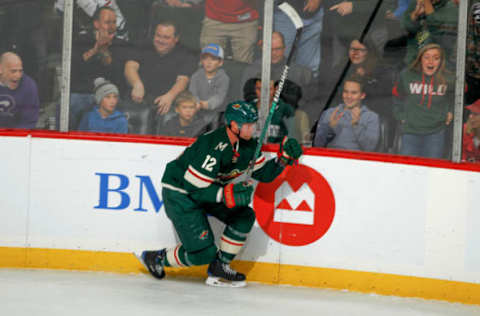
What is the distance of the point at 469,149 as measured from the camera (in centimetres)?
386

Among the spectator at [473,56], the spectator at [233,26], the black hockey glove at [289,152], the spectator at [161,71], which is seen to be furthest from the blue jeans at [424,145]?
the spectator at [161,71]

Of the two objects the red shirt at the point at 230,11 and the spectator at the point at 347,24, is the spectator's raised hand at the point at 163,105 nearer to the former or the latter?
the red shirt at the point at 230,11

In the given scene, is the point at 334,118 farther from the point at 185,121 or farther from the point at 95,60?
the point at 95,60

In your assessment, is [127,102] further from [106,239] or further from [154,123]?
[106,239]

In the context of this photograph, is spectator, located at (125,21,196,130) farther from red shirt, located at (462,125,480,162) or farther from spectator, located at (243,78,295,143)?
red shirt, located at (462,125,480,162)

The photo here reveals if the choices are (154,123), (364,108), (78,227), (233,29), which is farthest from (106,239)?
(364,108)

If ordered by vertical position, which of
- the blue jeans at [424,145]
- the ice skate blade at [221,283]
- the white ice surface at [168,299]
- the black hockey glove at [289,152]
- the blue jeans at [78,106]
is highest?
the blue jeans at [78,106]

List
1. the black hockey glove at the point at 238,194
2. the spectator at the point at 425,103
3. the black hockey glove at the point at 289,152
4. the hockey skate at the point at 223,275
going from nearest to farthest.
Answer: the black hockey glove at the point at 238,194
the black hockey glove at the point at 289,152
the hockey skate at the point at 223,275
the spectator at the point at 425,103

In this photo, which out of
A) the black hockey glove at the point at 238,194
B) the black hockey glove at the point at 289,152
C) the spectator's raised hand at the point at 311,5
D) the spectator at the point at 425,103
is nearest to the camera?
the black hockey glove at the point at 238,194

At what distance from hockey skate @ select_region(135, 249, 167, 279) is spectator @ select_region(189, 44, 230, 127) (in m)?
0.86

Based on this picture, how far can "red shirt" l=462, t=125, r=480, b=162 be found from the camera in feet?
12.6

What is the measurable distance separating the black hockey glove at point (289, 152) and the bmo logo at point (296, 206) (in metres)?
0.21

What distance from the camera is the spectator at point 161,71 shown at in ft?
13.3

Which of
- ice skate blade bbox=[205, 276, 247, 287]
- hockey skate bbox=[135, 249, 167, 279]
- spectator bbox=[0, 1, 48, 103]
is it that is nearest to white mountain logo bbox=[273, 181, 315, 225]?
ice skate blade bbox=[205, 276, 247, 287]
